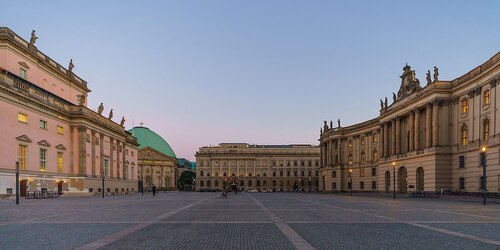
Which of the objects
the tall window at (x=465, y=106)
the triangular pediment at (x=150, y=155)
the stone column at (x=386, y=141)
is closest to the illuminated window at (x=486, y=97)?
the tall window at (x=465, y=106)

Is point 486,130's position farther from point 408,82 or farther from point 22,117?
point 22,117

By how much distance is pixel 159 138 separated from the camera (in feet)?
638

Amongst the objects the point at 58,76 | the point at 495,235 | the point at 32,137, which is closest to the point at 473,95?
the point at 495,235

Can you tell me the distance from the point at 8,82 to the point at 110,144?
36.3m

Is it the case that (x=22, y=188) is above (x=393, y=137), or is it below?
below

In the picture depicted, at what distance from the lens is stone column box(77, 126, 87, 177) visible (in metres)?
68.0

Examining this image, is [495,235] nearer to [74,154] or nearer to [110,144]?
[74,154]

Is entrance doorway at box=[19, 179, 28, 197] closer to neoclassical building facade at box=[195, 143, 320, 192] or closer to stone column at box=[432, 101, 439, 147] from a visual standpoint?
stone column at box=[432, 101, 439, 147]

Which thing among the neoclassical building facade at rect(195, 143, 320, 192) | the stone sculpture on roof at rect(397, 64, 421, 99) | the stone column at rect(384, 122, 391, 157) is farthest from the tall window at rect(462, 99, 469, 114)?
the neoclassical building facade at rect(195, 143, 320, 192)

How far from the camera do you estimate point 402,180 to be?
78.4m

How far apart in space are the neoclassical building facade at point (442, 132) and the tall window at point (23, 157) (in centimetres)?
4824

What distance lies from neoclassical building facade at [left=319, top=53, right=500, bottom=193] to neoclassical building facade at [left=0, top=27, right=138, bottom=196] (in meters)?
47.7

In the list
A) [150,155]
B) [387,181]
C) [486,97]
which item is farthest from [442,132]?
[150,155]

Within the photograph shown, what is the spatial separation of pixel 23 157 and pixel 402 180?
61.2 m
